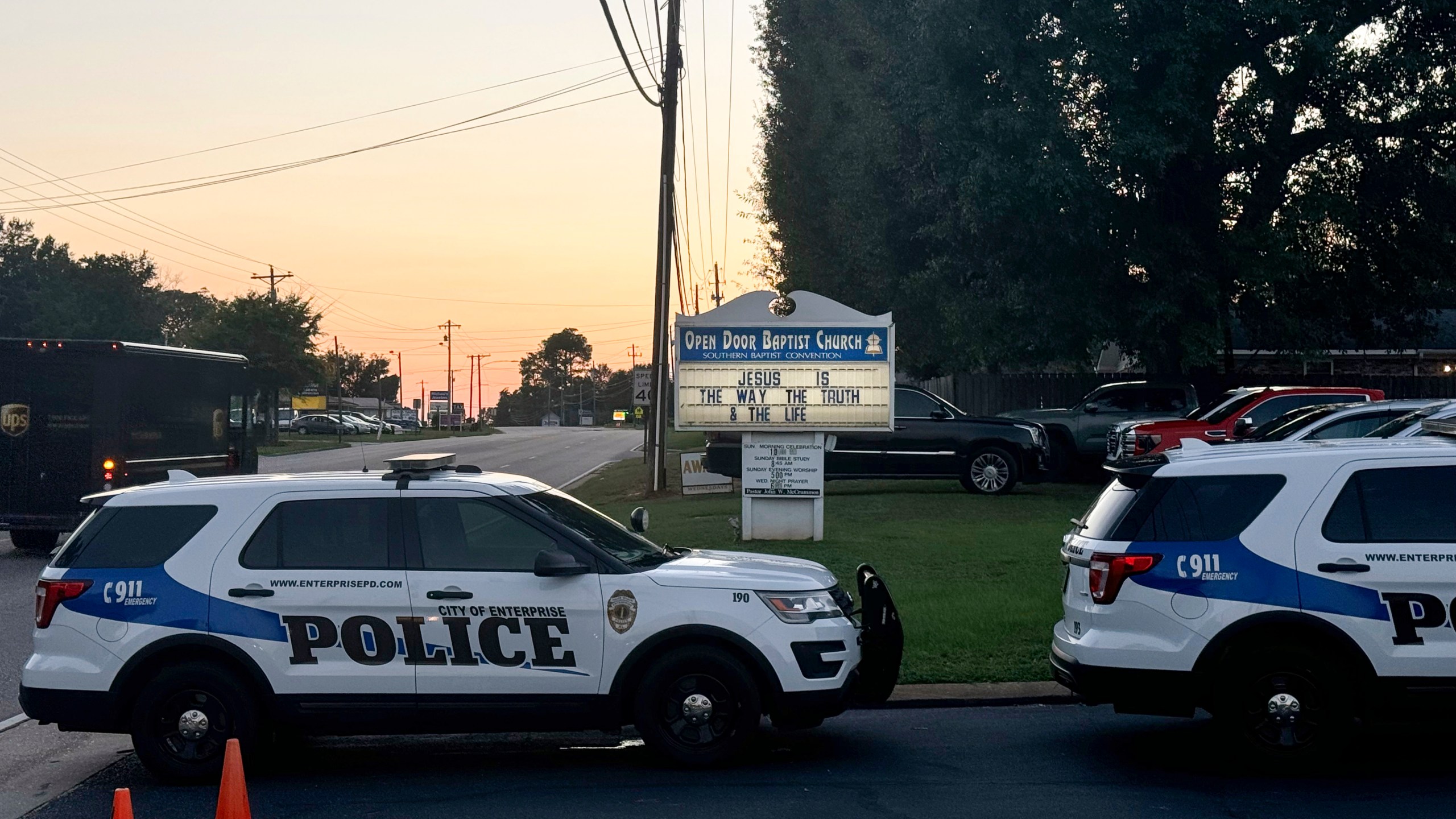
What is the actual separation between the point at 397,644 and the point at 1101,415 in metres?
20.3

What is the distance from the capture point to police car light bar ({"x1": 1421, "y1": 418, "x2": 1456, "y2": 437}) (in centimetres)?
809

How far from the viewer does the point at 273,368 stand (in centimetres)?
6500

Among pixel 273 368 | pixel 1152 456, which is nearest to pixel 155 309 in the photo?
pixel 273 368

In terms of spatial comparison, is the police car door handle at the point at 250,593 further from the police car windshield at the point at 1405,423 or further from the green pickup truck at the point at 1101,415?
the green pickup truck at the point at 1101,415

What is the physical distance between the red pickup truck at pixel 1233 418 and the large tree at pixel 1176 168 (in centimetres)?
206

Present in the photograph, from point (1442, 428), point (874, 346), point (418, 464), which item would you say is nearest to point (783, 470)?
point (874, 346)

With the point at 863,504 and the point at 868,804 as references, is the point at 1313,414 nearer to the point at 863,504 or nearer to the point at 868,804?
the point at 863,504

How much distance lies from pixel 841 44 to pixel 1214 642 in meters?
30.9

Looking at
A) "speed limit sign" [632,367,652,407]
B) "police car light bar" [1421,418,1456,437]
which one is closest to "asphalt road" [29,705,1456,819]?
"police car light bar" [1421,418,1456,437]

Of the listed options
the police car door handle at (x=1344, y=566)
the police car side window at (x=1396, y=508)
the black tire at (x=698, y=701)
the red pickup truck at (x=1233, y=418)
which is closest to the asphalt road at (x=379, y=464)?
the black tire at (x=698, y=701)

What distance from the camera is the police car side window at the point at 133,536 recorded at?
7.50 metres

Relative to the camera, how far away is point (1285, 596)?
7180mm

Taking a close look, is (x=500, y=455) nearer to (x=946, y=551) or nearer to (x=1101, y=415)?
(x=1101, y=415)

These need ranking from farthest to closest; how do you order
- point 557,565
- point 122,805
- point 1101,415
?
point 1101,415
point 557,565
point 122,805
